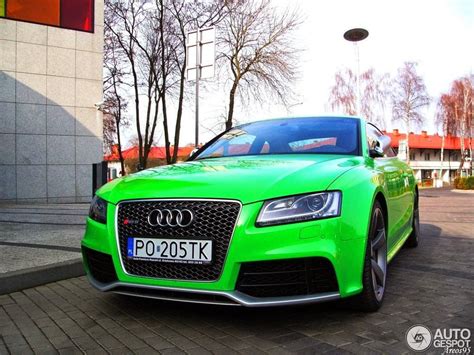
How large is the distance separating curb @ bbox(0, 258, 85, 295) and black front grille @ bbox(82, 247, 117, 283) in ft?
3.59

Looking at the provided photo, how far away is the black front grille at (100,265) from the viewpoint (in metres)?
2.92

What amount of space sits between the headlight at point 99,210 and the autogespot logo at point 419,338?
6.50 ft

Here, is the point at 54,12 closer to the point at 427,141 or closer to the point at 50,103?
the point at 50,103

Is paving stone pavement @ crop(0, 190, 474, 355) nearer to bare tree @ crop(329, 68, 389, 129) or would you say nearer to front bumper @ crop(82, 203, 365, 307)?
front bumper @ crop(82, 203, 365, 307)

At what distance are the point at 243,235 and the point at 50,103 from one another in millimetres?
13737

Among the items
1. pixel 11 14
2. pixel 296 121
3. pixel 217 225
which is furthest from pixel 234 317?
pixel 11 14

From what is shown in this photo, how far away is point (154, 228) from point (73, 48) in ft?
45.8

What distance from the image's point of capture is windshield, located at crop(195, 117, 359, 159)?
386 cm

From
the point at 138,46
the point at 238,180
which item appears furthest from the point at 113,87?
the point at 238,180

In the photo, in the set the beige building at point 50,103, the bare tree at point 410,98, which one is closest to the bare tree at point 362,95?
the bare tree at point 410,98

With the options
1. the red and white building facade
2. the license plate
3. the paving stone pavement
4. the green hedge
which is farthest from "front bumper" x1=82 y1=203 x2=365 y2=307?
the red and white building facade

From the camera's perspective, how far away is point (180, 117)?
27000 mm

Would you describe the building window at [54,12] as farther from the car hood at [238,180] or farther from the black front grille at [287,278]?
the black front grille at [287,278]

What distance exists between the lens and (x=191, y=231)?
2.64 m
